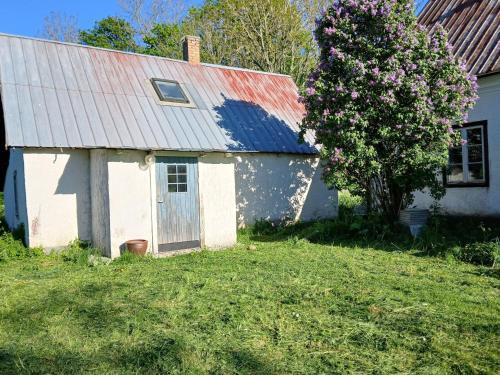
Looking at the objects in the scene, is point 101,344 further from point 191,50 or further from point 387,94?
point 191,50

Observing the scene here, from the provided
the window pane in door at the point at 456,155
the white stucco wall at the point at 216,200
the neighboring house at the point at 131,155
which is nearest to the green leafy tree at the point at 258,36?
the neighboring house at the point at 131,155

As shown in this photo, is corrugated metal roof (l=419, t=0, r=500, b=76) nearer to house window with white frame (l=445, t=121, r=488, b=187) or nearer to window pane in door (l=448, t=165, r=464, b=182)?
house window with white frame (l=445, t=121, r=488, b=187)

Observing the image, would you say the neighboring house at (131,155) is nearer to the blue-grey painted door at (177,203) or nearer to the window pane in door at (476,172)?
the blue-grey painted door at (177,203)

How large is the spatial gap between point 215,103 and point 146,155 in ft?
12.8

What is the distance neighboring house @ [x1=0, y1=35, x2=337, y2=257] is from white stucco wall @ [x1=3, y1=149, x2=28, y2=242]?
5 centimetres

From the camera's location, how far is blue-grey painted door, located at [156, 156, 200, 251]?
392 inches

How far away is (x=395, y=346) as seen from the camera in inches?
167

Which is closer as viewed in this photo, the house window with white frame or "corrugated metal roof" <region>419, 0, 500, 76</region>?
"corrugated metal roof" <region>419, 0, 500, 76</region>

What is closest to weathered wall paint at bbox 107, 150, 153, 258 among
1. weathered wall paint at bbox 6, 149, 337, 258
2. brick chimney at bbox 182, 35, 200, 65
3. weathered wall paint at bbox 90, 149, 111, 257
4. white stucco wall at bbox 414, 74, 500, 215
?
weathered wall paint at bbox 6, 149, 337, 258

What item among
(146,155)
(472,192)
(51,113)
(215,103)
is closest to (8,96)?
(51,113)

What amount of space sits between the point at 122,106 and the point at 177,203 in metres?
3.05

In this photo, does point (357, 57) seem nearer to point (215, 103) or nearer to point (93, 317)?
point (215, 103)

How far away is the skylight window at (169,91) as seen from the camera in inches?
471

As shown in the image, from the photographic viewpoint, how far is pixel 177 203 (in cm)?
1012
